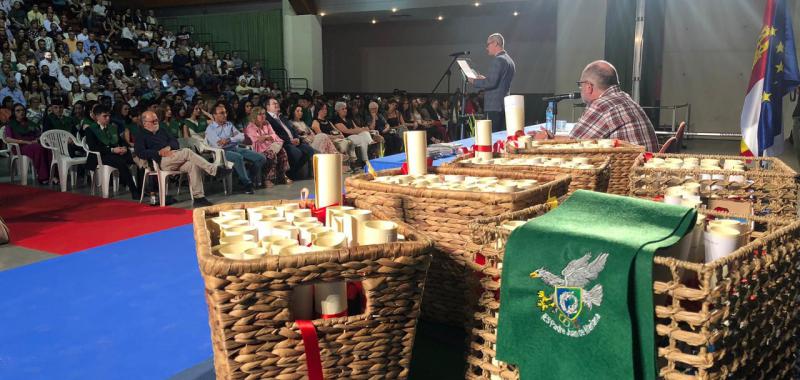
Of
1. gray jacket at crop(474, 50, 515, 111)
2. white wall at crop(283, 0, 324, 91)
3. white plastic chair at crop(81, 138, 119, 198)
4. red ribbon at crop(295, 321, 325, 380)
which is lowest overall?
white plastic chair at crop(81, 138, 119, 198)

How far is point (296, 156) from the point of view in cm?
742

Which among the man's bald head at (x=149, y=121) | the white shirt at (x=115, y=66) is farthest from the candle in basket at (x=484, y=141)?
the white shirt at (x=115, y=66)

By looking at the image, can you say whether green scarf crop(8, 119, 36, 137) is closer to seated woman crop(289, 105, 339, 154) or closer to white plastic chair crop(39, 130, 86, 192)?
white plastic chair crop(39, 130, 86, 192)

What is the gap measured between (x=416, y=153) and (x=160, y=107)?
6421 mm

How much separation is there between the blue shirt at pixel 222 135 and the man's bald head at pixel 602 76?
176 inches

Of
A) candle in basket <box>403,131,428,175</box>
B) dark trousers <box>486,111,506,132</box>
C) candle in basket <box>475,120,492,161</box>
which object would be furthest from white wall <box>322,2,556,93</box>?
candle in basket <box>403,131,428,175</box>

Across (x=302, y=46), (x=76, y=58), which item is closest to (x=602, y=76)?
(x=76, y=58)

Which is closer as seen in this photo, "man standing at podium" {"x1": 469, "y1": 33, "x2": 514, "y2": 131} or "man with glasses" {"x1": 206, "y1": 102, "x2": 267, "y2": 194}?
"man standing at podium" {"x1": 469, "y1": 33, "x2": 514, "y2": 131}

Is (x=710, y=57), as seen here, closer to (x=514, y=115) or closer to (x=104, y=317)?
→ (x=514, y=115)

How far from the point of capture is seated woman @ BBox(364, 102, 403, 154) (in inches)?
371

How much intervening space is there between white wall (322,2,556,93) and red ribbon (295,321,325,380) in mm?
14330

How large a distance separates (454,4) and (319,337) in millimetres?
12263

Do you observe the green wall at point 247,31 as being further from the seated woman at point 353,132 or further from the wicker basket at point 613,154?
the wicker basket at point 613,154

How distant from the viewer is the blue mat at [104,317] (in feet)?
6.56
